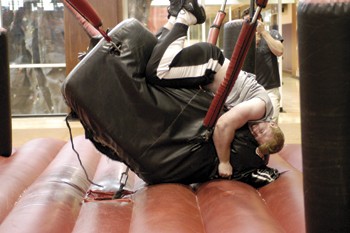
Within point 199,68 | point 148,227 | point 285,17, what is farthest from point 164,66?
point 285,17

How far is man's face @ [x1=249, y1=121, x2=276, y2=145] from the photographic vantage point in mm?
2621

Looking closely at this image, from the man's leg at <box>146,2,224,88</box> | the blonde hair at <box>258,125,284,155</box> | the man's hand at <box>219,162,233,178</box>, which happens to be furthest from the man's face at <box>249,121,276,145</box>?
the man's leg at <box>146,2,224,88</box>

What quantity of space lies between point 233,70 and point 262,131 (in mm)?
453

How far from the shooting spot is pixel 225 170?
2588mm

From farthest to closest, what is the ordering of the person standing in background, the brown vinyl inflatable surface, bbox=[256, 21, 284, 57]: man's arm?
1. the person standing in background
2. bbox=[256, 21, 284, 57]: man's arm
3. the brown vinyl inflatable surface

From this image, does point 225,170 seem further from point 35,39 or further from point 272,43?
point 35,39

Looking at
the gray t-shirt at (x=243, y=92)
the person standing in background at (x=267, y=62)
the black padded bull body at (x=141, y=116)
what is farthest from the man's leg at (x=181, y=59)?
the person standing in background at (x=267, y=62)

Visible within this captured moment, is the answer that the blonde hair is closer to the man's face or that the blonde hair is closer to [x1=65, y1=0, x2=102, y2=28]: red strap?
the man's face

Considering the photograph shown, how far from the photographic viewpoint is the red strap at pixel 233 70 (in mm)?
2193

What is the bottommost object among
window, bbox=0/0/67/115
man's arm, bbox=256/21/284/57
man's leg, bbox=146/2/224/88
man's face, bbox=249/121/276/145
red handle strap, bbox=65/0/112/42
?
window, bbox=0/0/67/115

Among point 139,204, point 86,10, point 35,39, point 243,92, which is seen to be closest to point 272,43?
point 243,92

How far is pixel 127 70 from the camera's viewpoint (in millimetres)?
2535

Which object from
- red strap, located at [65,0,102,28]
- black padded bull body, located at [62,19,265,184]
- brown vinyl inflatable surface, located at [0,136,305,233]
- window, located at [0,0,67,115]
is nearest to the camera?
brown vinyl inflatable surface, located at [0,136,305,233]

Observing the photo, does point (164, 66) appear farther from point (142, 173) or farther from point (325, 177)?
point (325, 177)
